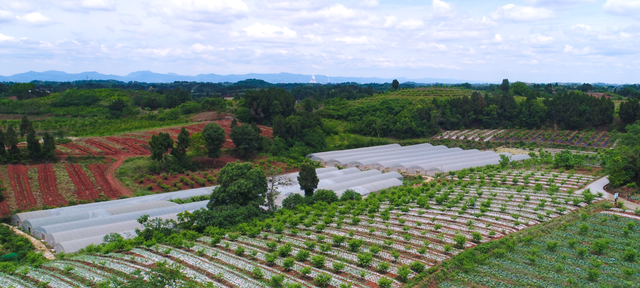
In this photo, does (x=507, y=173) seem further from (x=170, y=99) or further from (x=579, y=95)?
(x=170, y=99)

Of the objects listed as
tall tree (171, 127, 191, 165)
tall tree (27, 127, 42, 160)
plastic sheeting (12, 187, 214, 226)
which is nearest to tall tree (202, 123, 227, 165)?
tall tree (171, 127, 191, 165)

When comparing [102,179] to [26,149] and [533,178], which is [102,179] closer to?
[26,149]

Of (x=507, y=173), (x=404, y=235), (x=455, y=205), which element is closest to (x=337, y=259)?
(x=404, y=235)

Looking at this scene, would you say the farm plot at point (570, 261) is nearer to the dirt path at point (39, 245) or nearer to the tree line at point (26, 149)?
the dirt path at point (39, 245)

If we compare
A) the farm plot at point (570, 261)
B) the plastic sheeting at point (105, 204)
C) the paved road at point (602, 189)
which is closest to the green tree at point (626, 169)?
the paved road at point (602, 189)

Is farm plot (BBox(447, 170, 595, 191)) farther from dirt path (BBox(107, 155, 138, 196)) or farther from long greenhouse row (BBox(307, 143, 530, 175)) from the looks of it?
dirt path (BBox(107, 155, 138, 196))

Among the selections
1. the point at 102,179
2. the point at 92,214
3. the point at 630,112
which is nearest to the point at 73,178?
the point at 102,179
